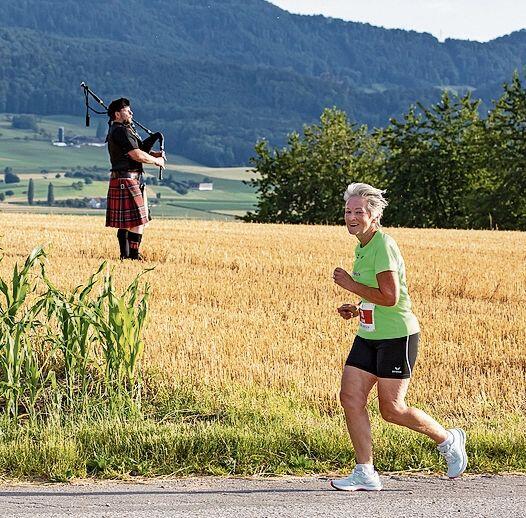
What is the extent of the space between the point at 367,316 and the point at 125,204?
975cm

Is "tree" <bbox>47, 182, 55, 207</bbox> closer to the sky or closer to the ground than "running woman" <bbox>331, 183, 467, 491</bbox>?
closer to the ground

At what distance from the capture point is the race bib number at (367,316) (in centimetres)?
641

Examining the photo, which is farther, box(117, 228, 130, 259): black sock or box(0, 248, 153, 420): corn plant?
box(117, 228, 130, 259): black sock

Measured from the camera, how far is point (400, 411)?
6.47m

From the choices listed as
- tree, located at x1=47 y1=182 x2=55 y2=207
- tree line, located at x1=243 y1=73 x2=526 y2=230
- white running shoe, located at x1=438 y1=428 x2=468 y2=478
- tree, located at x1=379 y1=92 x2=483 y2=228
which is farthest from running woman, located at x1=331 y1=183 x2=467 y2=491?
tree, located at x1=47 y1=182 x2=55 y2=207

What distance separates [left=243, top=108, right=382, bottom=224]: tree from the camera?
258 ft

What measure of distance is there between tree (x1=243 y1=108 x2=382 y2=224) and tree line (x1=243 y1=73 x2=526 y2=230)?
0.07 meters

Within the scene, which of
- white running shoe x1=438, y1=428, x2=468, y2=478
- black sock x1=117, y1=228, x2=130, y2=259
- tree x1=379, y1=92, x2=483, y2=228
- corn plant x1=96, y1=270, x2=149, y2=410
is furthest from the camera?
tree x1=379, y1=92, x2=483, y2=228

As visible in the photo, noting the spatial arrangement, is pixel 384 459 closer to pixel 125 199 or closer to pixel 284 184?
pixel 125 199

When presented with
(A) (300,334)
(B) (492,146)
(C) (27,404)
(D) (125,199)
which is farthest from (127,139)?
(B) (492,146)

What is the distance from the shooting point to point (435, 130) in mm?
75000

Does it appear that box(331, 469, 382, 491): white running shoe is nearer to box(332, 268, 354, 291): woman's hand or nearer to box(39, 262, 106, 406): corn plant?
box(332, 268, 354, 291): woman's hand

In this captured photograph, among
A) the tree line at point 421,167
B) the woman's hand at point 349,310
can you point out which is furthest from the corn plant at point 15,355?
A: the tree line at point 421,167

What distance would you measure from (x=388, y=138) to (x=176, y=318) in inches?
2565
